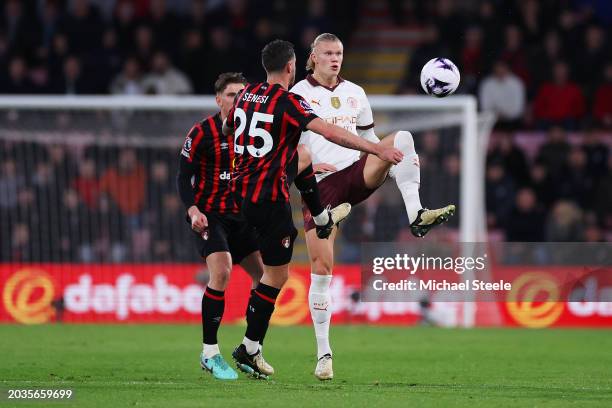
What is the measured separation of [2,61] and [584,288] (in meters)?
9.49

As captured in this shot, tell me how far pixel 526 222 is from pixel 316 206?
9034 millimetres

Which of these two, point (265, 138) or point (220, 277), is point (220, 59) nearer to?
point (220, 277)

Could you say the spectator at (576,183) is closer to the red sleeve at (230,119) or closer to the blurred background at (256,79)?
the blurred background at (256,79)

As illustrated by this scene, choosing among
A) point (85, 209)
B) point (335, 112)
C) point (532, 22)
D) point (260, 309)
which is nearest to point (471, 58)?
point (532, 22)

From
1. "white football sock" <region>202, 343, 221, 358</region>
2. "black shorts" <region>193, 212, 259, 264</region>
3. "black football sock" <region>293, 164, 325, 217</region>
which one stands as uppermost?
"black football sock" <region>293, 164, 325, 217</region>

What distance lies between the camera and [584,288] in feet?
52.4

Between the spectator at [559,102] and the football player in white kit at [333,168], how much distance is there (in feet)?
32.8

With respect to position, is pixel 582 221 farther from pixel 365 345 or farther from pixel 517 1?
pixel 365 345

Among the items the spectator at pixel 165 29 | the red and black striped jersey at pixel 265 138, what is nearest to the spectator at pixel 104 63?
the spectator at pixel 165 29

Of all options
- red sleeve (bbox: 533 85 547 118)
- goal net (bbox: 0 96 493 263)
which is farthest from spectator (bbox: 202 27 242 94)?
red sleeve (bbox: 533 85 547 118)

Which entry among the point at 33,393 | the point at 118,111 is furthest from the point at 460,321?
the point at 33,393

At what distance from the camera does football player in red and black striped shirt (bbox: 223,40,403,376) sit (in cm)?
A: 904

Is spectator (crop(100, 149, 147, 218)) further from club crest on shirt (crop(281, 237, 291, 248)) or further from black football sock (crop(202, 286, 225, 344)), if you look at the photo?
club crest on shirt (crop(281, 237, 291, 248))

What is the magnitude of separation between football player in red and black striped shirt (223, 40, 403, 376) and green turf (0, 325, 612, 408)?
101 cm
